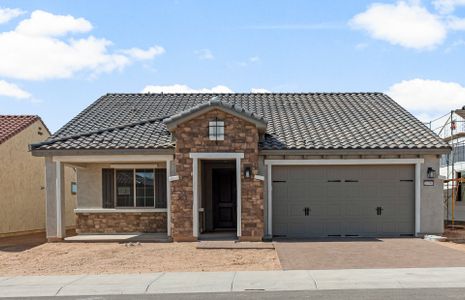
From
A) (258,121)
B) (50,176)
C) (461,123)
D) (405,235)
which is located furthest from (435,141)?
(50,176)

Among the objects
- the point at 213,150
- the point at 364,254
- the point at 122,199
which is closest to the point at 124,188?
the point at 122,199

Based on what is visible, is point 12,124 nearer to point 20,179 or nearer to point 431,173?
point 20,179

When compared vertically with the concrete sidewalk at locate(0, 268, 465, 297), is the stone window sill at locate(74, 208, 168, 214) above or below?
above

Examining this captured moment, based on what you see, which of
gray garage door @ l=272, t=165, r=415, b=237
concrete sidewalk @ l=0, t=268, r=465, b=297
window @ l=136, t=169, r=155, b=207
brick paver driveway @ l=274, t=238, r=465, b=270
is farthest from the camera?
window @ l=136, t=169, r=155, b=207

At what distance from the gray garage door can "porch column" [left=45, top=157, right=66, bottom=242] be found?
6.82 metres

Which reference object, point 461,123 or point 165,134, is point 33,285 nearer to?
point 165,134

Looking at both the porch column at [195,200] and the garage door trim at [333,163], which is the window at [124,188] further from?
the garage door trim at [333,163]

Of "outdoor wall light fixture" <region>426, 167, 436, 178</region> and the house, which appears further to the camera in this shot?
"outdoor wall light fixture" <region>426, 167, 436, 178</region>

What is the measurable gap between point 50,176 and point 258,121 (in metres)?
6.87

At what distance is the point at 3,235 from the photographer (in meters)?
21.0

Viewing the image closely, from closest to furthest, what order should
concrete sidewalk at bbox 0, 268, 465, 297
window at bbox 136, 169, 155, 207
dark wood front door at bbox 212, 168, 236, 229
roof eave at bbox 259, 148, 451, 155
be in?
concrete sidewalk at bbox 0, 268, 465, 297 < roof eave at bbox 259, 148, 451, 155 < window at bbox 136, 169, 155, 207 < dark wood front door at bbox 212, 168, 236, 229

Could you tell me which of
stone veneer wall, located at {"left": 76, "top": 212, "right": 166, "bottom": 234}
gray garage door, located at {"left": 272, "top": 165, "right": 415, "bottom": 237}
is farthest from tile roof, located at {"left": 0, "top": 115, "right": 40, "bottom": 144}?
gray garage door, located at {"left": 272, "top": 165, "right": 415, "bottom": 237}

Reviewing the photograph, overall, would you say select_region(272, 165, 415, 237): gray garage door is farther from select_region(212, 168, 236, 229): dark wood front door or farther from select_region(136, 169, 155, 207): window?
select_region(136, 169, 155, 207): window

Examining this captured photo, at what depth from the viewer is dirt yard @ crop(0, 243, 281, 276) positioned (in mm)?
12172
